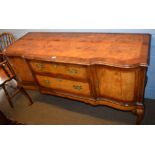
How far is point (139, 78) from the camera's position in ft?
4.32

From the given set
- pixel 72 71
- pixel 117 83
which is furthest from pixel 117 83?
pixel 72 71

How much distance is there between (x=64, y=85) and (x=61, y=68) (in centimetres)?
24

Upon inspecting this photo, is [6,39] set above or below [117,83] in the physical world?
above

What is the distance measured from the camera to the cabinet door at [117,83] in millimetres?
1333

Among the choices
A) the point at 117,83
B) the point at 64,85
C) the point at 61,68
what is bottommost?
the point at 64,85

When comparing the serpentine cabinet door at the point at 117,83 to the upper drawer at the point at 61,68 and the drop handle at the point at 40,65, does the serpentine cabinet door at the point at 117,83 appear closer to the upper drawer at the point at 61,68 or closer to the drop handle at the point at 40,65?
the upper drawer at the point at 61,68

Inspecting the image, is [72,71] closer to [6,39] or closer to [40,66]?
[40,66]

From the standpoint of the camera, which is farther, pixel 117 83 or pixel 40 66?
pixel 40 66

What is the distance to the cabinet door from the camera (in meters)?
1.33

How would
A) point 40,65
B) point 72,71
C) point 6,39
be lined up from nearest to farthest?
point 72,71 → point 40,65 → point 6,39

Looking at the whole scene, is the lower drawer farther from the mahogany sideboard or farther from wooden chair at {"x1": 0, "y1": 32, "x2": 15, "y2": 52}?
wooden chair at {"x1": 0, "y1": 32, "x2": 15, "y2": 52}

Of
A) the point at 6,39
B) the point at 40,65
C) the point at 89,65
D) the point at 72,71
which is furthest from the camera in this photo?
the point at 6,39

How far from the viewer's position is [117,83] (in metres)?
1.43
